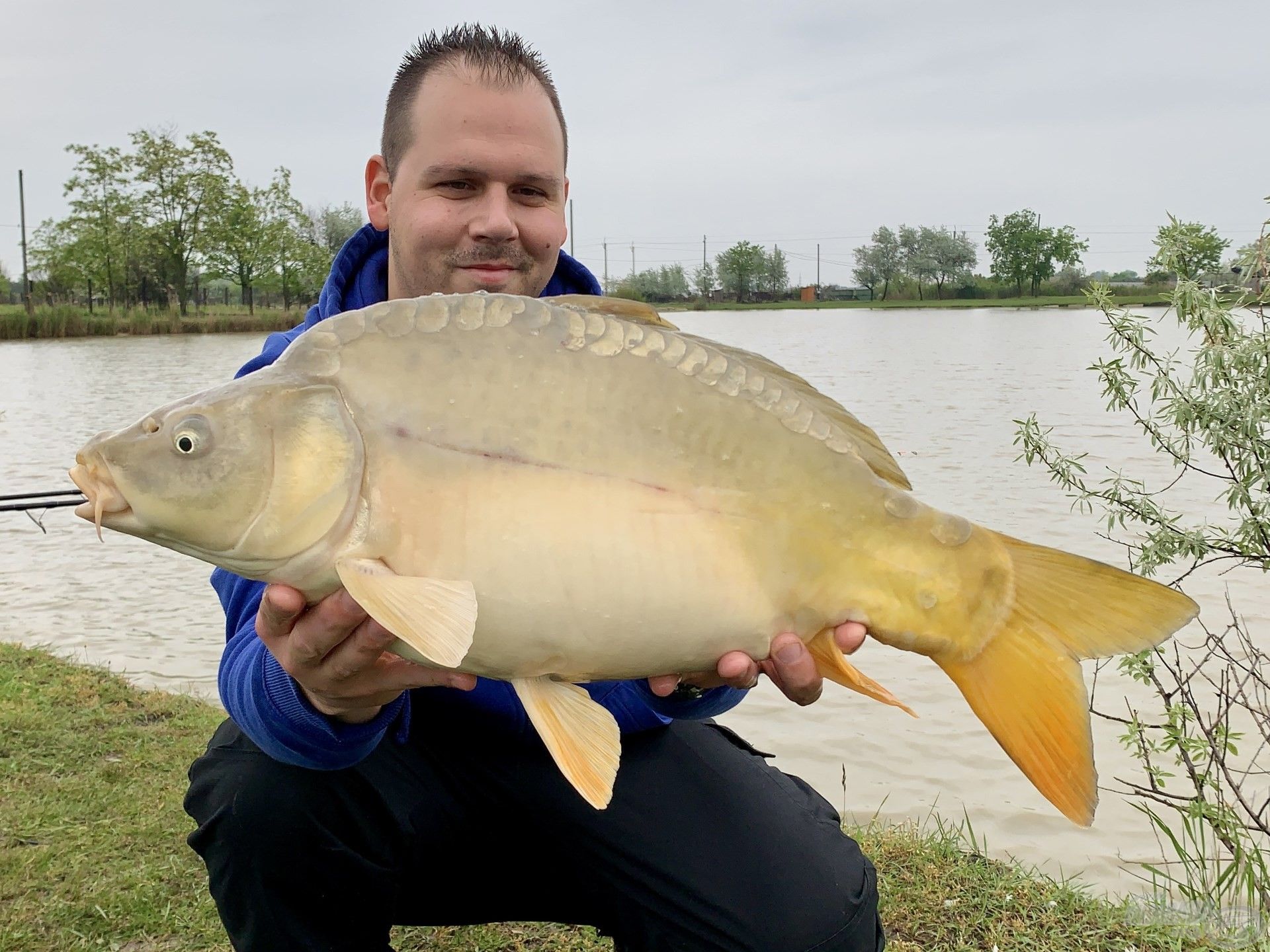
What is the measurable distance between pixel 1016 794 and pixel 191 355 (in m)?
21.0

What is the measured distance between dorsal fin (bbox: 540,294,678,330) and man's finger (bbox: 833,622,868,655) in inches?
17.0

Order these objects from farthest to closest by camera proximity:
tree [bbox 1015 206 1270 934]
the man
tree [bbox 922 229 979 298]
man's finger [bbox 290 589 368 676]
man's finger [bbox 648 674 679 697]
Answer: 1. tree [bbox 922 229 979 298]
2. tree [bbox 1015 206 1270 934]
3. the man
4. man's finger [bbox 648 674 679 697]
5. man's finger [bbox 290 589 368 676]

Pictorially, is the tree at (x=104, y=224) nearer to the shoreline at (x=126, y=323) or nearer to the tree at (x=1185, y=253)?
the shoreline at (x=126, y=323)

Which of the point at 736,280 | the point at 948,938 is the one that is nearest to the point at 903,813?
the point at 948,938

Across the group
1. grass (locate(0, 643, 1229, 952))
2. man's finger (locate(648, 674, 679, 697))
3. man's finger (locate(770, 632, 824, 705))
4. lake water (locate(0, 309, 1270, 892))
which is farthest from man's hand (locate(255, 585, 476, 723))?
lake water (locate(0, 309, 1270, 892))

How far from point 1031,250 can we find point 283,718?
61.2m

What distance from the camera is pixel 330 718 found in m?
1.47

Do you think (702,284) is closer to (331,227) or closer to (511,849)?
(331,227)

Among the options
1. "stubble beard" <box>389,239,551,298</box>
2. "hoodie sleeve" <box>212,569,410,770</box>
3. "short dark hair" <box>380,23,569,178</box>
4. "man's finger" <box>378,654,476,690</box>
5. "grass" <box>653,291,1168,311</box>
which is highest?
"grass" <box>653,291,1168,311</box>

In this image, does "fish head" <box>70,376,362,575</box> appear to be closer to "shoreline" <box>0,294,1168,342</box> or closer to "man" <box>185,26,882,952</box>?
"man" <box>185,26,882,952</box>

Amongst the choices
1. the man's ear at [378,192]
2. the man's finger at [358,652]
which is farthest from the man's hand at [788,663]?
the man's ear at [378,192]

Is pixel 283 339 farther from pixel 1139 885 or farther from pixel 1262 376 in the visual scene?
pixel 1139 885

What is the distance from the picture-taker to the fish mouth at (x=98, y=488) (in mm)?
1130

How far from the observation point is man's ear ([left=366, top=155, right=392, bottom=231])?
2256 millimetres
